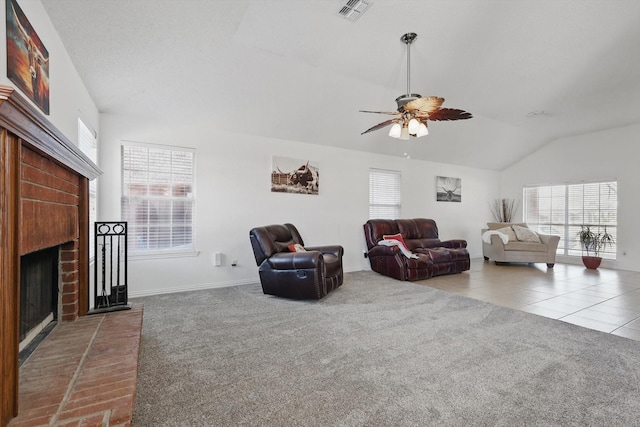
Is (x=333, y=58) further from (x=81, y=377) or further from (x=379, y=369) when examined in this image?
(x=81, y=377)

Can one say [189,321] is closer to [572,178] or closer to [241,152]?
[241,152]

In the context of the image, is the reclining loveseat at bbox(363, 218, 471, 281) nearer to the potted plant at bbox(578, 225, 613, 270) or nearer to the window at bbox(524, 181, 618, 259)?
the potted plant at bbox(578, 225, 613, 270)

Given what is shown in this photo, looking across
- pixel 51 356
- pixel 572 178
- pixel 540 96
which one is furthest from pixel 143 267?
pixel 572 178

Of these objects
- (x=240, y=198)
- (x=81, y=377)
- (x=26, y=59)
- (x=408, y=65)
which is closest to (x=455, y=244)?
(x=408, y=65)

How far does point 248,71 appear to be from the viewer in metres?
3.62

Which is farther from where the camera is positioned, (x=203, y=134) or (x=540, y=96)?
(x=540, y=96)

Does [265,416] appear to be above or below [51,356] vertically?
below

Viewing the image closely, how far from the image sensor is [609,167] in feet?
21.0

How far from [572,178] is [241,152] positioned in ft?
23.9

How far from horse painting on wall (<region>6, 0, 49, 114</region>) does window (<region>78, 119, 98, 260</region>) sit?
1.10m

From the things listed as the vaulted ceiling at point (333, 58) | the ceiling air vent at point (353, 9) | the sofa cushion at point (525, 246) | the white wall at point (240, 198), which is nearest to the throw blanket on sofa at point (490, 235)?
the sofa cushion at point (525, 246)

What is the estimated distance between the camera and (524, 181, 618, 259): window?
254 inches

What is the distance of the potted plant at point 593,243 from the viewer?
20.3ft

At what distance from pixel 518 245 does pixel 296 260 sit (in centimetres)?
521
